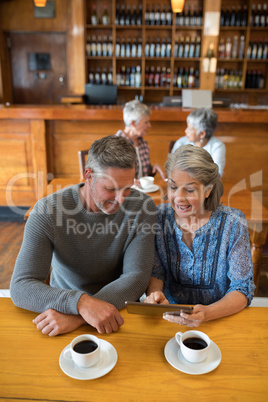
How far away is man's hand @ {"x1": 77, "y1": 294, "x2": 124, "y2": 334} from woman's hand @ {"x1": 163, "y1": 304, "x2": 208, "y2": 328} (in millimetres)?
156

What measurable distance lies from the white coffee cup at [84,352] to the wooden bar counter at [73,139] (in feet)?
9.22

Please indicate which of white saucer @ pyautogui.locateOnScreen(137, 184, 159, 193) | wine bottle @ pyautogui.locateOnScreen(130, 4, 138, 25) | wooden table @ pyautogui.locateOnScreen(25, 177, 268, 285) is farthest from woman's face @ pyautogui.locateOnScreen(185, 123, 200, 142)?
wine bottle @ pyautogui.locateOnScreen(130, 4, 138, 25)

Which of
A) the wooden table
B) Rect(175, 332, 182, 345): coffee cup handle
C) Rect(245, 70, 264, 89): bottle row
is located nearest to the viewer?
Rect(175, 332, 182, 345): coffee cup handle

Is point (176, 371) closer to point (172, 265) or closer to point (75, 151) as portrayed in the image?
point (172, 265)

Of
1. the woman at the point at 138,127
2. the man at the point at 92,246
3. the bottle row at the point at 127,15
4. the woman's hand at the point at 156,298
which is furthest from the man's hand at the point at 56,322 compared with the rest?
the bottle row at the point at 127,15

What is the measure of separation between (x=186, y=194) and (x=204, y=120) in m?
1.54

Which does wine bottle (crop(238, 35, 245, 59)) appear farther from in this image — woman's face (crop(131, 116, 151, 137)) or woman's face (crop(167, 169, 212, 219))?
woman's face (crop(167, 169, 212, 219))

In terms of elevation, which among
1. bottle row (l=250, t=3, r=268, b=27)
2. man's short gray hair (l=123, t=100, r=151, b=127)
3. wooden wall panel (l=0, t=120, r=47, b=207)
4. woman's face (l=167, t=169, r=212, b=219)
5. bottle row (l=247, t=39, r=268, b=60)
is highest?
bottle row (l=250, t=3, r=268, b=27)

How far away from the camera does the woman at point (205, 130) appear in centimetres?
269

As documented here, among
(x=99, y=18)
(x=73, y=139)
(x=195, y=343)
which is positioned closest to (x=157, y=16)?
(x=99, y=18)

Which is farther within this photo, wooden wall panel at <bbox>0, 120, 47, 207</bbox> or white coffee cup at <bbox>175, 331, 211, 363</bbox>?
wooden wall panel at <bbox>0, 120, 47, 207</bbox>

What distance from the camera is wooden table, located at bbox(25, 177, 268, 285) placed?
78.2 inches

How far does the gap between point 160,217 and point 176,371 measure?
66cm

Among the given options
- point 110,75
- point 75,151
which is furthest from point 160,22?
point 75,151
